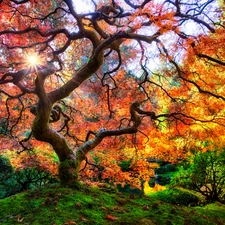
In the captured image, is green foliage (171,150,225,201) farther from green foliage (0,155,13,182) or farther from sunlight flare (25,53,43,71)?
green foliage (0,155,13,182)

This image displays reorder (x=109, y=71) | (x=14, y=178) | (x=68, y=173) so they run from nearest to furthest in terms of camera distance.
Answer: (x=68, y=173) → (x=109, y=71) → (x=14, y=178)

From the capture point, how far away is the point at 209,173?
5.10 m

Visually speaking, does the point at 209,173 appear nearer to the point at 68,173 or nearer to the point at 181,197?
the point at 181,197

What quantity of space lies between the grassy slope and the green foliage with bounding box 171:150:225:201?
5.03 feet

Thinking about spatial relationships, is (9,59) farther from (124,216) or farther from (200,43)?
(124,216)

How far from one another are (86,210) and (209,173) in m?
3.41

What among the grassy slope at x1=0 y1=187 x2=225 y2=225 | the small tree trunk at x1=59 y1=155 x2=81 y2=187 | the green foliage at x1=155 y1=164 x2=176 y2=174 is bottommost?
the grassy slope at x1=0 y1=187 x2=225 y2=225

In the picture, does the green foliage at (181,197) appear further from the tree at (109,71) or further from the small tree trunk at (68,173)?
the small tree trunk at (68,173)

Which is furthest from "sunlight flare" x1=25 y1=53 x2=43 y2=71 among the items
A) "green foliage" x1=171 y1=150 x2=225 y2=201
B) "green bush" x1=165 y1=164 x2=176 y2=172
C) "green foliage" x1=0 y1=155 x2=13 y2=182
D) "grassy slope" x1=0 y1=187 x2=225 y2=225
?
"green bush" x1=165 y1=164 x2=176 y2=172

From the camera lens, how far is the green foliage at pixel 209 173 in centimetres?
A: 486

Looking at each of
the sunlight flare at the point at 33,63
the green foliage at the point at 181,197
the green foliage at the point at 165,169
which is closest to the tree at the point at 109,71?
the sunlight flare at the point at 33,63

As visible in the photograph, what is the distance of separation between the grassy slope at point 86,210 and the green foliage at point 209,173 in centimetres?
153

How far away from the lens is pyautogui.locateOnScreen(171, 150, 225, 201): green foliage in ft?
15.9

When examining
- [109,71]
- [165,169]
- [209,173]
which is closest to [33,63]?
[109,71]
